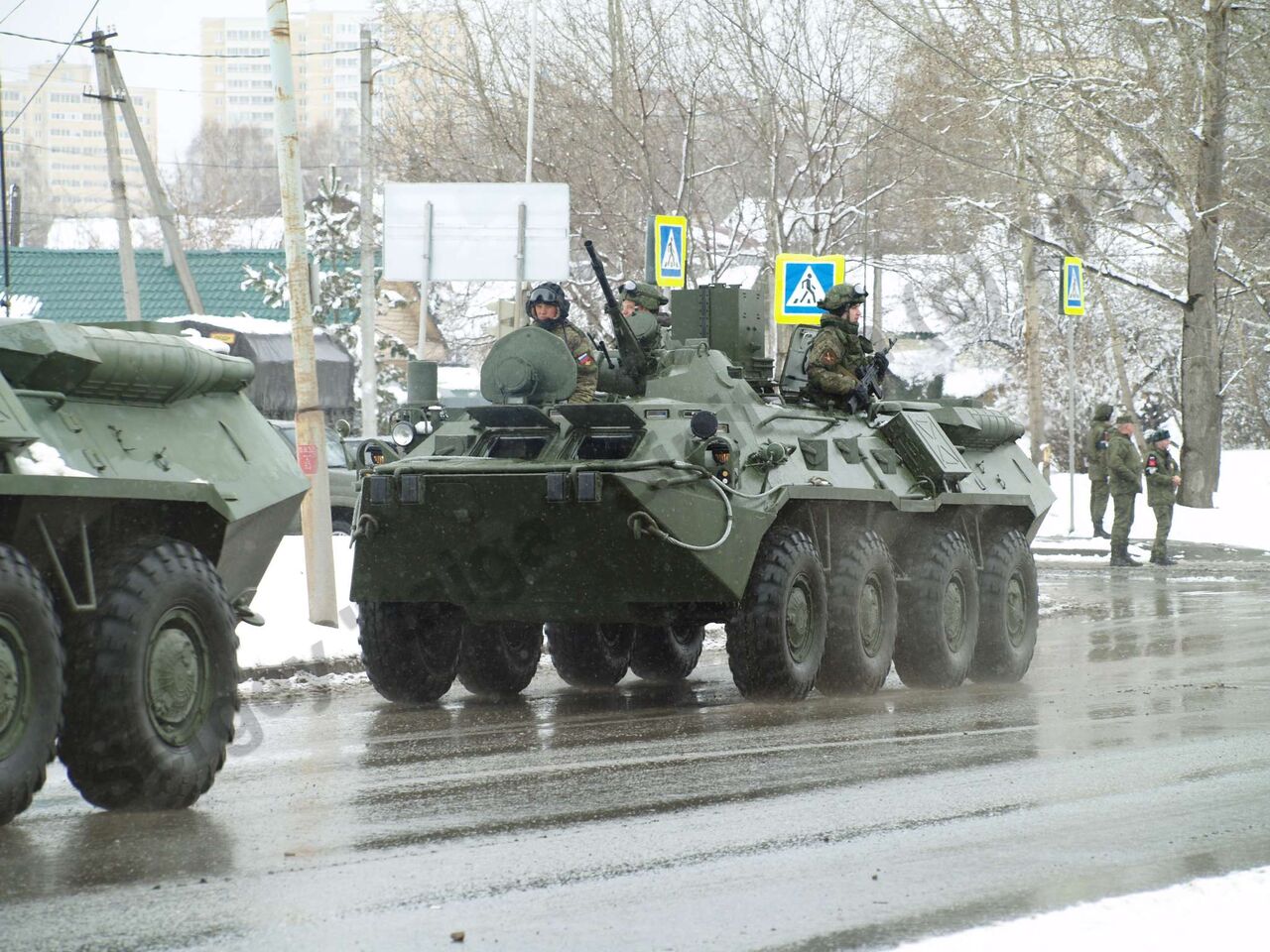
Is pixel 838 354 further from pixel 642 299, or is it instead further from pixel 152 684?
pixel 152 684

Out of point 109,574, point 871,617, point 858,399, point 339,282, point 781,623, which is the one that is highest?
point 339,282

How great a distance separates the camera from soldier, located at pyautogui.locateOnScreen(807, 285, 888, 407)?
1280 centimetres

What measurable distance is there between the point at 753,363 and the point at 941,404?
5.47 feet

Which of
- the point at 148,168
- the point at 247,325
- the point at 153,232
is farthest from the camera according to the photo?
the point at 153,232

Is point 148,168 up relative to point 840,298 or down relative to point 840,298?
up

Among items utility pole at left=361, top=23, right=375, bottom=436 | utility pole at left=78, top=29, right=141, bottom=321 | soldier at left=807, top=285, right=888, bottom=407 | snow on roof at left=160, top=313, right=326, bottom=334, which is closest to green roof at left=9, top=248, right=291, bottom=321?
snow on roof at left=160, top=313, right=326, bottom=334

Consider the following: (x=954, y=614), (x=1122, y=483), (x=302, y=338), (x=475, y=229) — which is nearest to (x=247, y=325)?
(x=1122, y=483)

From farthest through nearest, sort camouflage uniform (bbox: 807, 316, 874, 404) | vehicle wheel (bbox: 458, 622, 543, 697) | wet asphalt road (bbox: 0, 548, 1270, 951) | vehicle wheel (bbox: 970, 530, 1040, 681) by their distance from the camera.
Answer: vehicle wheel (bbox: 970, 530, 1040, 681) → camouflage uniform (bbox: 807, 316, 874, 404) → vehicle wheel (bbox: 458, 622, 543, 697) → wet asphalt road (bbox: 0, 548, 1270, 951)

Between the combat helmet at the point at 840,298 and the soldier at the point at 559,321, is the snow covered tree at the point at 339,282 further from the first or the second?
the soldier at the point at 559,321

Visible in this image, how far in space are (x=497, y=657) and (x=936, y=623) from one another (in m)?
2.74

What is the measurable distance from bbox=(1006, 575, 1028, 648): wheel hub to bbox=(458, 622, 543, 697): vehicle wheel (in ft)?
11.1

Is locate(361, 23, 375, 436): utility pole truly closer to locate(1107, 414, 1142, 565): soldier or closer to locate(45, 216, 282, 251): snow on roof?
locate(1107, 414, 1142, 565): soldier

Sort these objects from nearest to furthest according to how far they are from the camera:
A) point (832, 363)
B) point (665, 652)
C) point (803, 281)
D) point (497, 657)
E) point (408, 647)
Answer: point (408, 647) < point (497, 657) < point (832, 363) < point (665, 652) < point (803, 281)

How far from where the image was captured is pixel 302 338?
45.6ft
